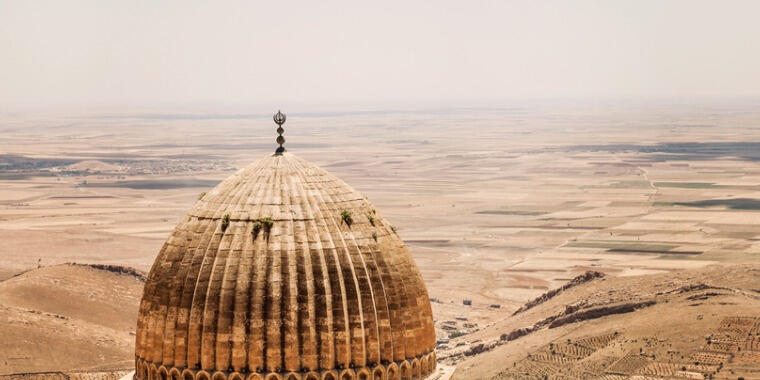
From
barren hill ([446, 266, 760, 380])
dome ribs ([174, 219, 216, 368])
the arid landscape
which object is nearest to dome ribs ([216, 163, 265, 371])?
dome ribs ([174, 219, 216, 368])

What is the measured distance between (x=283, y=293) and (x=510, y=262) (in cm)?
8505

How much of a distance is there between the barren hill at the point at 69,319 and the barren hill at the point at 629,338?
1500cm

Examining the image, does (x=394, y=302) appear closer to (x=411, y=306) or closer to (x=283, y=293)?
(x=411, y=306)

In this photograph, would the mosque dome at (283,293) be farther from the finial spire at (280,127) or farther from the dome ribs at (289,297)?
the finial spire at (280,127)

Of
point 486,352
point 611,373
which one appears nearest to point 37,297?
point 486,352

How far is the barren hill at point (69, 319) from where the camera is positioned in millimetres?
51531

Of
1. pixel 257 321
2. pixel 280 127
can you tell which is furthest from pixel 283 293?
pixel 280 127

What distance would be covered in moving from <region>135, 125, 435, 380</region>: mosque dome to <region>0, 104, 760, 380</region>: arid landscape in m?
4.47

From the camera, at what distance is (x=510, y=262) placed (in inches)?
3898

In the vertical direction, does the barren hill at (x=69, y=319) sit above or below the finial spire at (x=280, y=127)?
below

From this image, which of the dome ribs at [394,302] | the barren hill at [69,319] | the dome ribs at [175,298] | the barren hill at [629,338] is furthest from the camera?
the barren hill at [69,319]

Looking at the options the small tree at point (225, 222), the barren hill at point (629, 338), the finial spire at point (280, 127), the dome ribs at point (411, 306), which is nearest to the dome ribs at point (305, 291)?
the small tree at point (225, 222)

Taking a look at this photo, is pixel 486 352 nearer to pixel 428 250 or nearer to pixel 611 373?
pixel 611 373

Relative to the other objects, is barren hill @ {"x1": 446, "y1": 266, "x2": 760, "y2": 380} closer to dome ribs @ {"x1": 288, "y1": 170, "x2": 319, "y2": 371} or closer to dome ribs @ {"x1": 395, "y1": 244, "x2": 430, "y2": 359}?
dome ribs @ {"x1": 395, "y1": 244, "x2": 430, "y2": 359}
